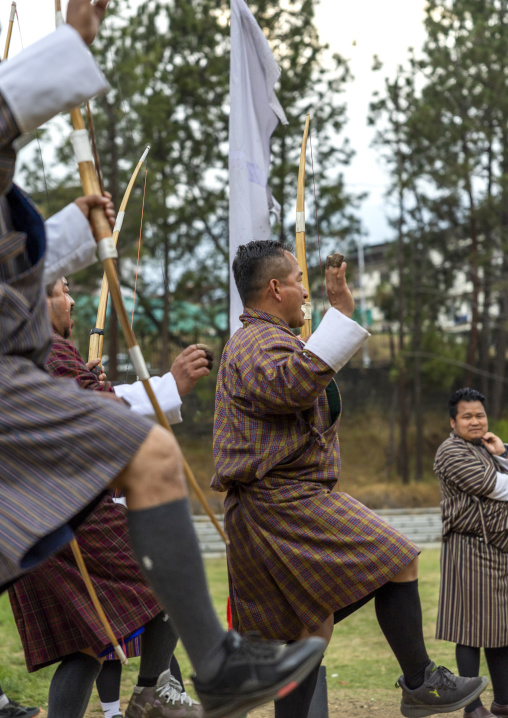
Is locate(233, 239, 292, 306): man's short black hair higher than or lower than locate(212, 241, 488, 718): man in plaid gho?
higher

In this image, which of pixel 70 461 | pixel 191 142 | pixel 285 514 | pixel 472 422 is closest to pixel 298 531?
pixel 285 514

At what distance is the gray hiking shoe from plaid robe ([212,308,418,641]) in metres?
0.50

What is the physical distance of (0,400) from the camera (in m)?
1.78

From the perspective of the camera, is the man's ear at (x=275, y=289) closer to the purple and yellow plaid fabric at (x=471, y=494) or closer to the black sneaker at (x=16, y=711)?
the purple and yellow plaid fabric at (x=471, y=494)

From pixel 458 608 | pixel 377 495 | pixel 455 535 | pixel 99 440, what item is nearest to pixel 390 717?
pixel 458 608

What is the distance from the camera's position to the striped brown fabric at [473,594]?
14.2 ft

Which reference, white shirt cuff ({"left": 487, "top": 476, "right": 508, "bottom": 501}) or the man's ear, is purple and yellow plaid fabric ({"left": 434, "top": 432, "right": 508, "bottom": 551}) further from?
the man's ear

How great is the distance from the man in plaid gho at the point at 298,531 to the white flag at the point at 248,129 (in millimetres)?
1401

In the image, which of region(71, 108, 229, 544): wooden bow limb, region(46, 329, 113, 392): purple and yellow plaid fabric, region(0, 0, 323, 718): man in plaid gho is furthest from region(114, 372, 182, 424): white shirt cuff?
region(0, 0, 323, 718): man in plaid gho

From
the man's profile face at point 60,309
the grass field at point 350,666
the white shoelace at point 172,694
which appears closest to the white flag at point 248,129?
the man's profile face at point 60,309

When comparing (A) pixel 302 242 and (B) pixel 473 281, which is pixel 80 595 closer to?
(A) pixel 302 242

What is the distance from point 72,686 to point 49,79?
6.25ft

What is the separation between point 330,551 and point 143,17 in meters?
17.3

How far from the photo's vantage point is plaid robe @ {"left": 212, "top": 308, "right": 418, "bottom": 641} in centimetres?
295
